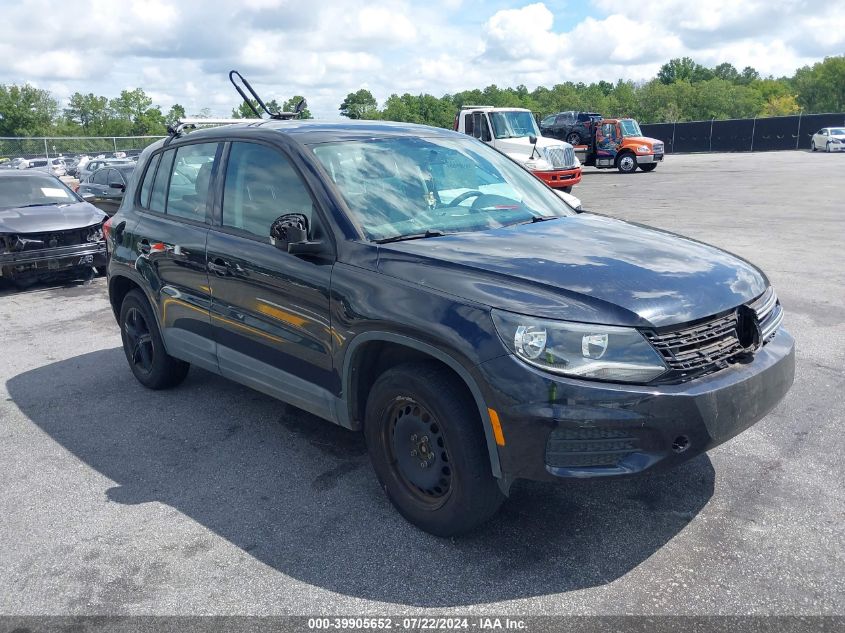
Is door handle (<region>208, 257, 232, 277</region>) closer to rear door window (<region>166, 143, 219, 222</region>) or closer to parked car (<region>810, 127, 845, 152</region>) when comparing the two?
rear door window (<region>166, 143, 219, 222</region>)

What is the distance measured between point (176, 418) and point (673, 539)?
329 centimetres

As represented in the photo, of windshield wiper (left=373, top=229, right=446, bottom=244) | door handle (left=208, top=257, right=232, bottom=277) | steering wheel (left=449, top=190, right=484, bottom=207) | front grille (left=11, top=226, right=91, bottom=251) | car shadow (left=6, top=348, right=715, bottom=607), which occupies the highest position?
steering wheel (left=449, top=190, right=484, bottom=207)

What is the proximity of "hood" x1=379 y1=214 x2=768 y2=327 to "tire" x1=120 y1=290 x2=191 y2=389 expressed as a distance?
253 cm

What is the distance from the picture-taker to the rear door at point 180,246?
15.1 ft

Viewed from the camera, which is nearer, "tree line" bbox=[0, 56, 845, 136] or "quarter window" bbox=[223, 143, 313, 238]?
"quarter window" bbox=[223, 143, 313, 238]

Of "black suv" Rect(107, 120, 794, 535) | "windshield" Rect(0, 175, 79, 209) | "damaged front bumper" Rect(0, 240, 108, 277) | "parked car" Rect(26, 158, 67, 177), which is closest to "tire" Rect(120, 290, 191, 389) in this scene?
"black suv" Rect(107, 120, 794, 535)

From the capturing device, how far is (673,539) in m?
3.35

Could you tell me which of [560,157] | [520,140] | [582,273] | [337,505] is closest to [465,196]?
[582,273]

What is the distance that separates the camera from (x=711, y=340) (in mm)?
3104

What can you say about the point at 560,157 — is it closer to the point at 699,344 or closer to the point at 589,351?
the point at 699,344

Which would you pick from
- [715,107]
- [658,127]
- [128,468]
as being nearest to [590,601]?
[128,468]

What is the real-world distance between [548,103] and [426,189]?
110 m

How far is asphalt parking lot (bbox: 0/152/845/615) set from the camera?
3020mm

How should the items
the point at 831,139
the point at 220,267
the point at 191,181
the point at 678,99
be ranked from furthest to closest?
the point at 678,99
the point at 831,139
the point at 191,181
the point at 220,267
